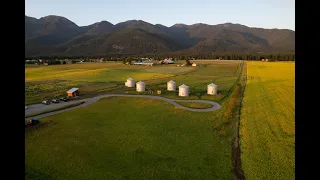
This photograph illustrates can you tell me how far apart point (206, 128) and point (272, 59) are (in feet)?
398

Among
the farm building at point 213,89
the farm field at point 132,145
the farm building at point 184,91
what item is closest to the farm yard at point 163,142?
the farm field at point 132,145

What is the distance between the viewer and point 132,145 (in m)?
23.9

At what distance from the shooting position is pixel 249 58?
15050 cm

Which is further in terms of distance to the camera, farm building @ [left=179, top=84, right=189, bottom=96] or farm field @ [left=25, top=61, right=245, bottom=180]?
farm building @ [left=179, top=84, right=189, bottom=96]

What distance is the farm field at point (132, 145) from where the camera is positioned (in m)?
19.0

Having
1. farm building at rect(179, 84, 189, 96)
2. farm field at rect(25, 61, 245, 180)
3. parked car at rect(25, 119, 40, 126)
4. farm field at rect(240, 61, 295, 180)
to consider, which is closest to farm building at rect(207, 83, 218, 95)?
farm building at rect(179, 84, 189, 96)

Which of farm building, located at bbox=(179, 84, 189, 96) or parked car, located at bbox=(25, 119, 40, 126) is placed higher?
farm building, located at bbox=(179, 84, 189, 96)

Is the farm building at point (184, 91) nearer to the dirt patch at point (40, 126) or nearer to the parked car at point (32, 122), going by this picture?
the dirt patch at point (40, 126)

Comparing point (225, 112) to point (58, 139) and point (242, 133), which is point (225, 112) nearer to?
point (242, 133)

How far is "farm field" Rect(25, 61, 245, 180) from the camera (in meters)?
19.0

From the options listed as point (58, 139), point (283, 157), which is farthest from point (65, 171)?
point (283, 157)

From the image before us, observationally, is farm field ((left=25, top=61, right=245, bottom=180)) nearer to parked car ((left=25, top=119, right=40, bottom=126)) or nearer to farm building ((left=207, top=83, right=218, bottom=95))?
parked car ((left=25, top=119, right=40, bottom=126))

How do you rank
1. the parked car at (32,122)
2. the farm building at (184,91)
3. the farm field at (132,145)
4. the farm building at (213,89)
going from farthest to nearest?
1. the farm building at (213,89)
2. the farm building at (184,91)
3. the parked car at (32,122)
4. the farm field at (132,145)

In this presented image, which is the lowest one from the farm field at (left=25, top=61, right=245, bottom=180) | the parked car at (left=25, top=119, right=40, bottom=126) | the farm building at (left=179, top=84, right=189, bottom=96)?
the farm field at (left=25, top=61, right=245, bottom=180)
